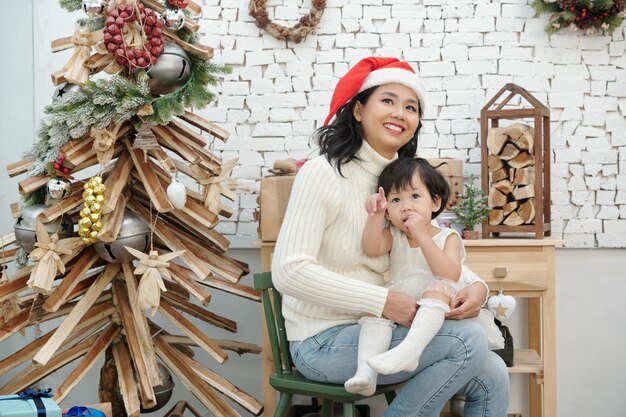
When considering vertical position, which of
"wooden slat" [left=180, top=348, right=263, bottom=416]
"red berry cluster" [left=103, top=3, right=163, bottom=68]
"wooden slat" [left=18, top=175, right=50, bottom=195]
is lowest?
"wooden slat" [left=180, top=348, right=263, bottom=416]

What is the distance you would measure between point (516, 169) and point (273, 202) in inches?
39.7

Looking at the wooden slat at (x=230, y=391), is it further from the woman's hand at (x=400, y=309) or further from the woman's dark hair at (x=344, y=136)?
the woman's dark hair at (x=344, y=136)

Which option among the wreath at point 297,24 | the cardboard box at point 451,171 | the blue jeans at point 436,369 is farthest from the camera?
the wreath at point 297,24

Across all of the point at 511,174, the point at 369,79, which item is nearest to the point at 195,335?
the point at 369,79

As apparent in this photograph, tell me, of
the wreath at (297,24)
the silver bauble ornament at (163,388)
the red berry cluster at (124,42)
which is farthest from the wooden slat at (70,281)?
the wreath at (297,24)

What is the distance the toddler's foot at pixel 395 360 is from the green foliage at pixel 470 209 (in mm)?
1129

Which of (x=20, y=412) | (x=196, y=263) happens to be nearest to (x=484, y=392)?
(x=196, y=263)

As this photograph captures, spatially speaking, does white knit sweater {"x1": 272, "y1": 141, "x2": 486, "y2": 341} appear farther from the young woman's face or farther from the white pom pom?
the white pom pom

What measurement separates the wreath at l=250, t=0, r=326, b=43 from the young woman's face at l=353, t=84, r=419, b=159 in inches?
41.3

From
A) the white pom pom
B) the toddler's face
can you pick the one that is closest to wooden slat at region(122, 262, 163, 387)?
the white pom pom

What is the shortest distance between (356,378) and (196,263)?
980 millimetres

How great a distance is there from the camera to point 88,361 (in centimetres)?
274

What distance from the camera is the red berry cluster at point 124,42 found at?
263cm

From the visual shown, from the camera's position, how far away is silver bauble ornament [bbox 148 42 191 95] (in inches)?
105
